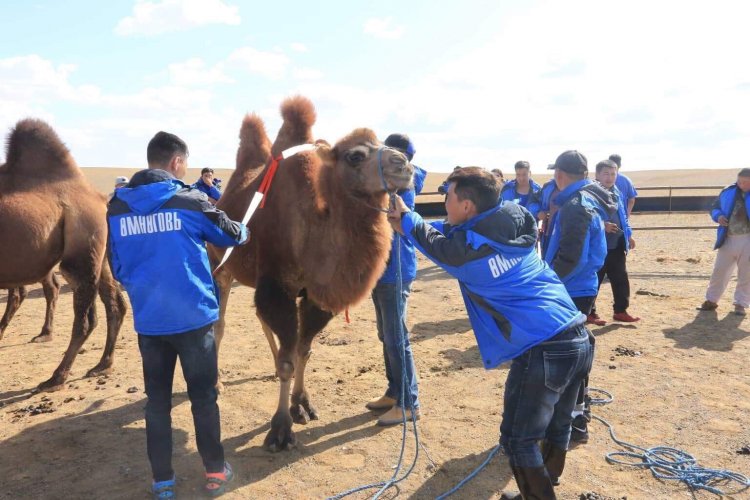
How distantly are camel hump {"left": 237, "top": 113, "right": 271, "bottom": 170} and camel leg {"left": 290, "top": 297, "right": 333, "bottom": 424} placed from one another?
201 centimetres

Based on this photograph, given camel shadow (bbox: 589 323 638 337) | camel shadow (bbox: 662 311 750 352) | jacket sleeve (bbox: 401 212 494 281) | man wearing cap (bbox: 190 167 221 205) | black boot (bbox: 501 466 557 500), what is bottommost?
camel shadow (bbox: 589 323 638 337)

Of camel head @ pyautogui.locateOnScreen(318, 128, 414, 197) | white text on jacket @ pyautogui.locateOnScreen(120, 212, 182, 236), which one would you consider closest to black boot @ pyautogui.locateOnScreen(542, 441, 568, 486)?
camel head @ pyautogui.locateOnScreen(318, 128, 414, 197)

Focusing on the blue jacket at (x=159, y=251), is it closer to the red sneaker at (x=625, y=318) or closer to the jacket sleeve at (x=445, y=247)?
the jacket sleeve at (x=445, y=247)

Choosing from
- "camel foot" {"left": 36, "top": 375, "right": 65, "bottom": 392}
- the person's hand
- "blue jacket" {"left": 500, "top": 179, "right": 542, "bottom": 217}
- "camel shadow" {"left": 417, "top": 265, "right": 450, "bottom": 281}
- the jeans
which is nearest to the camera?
the jeans

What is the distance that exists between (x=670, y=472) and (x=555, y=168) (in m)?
2.31

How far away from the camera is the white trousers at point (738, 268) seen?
8.06 metres

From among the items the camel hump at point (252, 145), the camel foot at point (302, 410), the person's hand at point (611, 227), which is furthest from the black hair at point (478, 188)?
the person's hand at point (611, 227)

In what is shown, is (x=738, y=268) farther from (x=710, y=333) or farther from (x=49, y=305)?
(x=49, y=305)

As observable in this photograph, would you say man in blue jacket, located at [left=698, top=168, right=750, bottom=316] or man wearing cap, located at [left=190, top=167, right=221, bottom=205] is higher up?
man wearing cap, located at [left=190, top=167, right=221, bottom=205]

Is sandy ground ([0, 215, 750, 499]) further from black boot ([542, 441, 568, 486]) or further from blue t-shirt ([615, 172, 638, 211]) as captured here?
blue t-shirt ([615, 172, 638, 211])

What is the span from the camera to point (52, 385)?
5590mm

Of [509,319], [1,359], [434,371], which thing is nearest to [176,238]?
[509,319]

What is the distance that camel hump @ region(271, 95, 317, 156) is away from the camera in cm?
557

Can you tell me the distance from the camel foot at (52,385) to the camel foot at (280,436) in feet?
8.47
